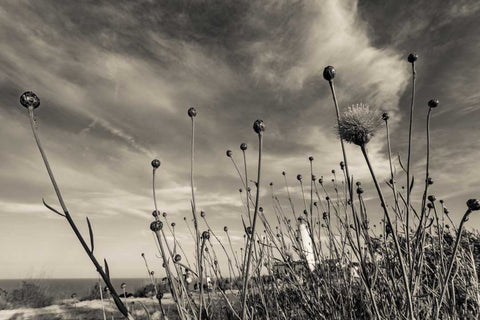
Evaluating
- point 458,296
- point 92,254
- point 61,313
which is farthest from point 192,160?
point 61,313

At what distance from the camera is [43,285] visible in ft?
38.8

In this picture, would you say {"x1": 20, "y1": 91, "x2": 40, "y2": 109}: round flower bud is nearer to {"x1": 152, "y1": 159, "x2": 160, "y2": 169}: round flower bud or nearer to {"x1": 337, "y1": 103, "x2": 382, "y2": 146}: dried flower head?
{"x1": 152, "y1": 159, "x2": 160, "y2": 169}: round flower bud

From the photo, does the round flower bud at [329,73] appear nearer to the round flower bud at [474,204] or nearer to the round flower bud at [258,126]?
the round flower bud at [258,126]

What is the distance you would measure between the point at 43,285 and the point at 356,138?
14745 mm

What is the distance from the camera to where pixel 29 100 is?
66cm

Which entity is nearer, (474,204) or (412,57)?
(474,204)

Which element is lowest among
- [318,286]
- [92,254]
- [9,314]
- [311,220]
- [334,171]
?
[9,314]

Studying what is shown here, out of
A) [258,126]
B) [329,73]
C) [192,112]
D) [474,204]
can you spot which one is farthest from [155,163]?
[474,204]

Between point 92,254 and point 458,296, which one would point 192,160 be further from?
point 458,296

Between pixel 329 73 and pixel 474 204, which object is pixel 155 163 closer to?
pixel 329 73

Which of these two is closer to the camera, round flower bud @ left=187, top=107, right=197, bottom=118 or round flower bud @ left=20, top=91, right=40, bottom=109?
round flower bud @ left=20, top=91, right=40, bottom=109

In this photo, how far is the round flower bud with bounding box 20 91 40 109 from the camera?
65 centimetres

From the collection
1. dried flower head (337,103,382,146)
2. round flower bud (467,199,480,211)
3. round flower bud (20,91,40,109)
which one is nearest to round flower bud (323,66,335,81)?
dried flower head (337,103,382,146)

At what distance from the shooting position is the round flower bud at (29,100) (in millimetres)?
648
